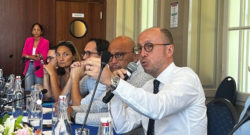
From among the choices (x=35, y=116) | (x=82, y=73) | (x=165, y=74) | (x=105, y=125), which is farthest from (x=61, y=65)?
(x=105, y=125)

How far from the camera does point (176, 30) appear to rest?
482cm

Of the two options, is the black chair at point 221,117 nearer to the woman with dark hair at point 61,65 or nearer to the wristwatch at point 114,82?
the wristwatch at point 114,82

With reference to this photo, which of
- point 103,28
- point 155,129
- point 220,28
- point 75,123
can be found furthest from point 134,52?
point 103,28

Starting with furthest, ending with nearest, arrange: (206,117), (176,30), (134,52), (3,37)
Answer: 1. (3,37)
2. (176,30)
3. (134,52)
4. (206,117)

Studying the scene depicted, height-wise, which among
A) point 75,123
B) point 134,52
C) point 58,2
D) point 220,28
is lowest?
point 75,123

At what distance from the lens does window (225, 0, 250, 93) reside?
3.92m

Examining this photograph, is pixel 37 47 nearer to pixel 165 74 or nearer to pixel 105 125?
pixel 165 74

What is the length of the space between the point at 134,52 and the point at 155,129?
1156 mm

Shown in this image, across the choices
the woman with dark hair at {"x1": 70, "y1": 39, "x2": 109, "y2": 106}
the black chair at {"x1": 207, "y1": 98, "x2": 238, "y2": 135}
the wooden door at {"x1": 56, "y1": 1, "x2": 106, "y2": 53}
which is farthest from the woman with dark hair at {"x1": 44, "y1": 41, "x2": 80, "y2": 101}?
the wooden door at {"x1": 56, "y1": 1, "x2": 106, "y2": 53}

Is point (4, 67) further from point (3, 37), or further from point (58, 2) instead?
point (58, 2)

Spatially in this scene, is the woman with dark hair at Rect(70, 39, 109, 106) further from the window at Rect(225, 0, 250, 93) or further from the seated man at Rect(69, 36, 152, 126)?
the window at Rect(225, 0, 250, 93)

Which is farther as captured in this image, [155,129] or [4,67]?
[4,67]

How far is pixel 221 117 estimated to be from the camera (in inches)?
79.6

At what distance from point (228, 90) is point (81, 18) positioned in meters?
4.43
